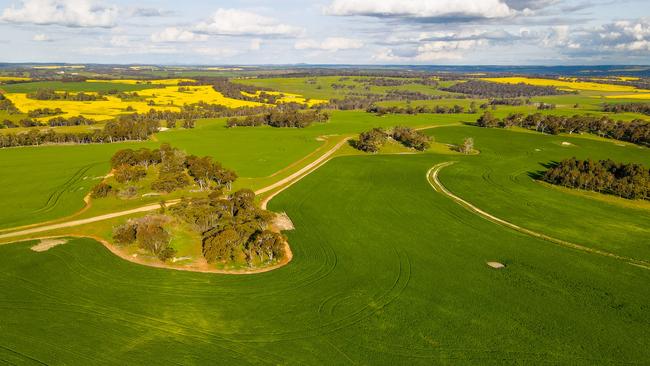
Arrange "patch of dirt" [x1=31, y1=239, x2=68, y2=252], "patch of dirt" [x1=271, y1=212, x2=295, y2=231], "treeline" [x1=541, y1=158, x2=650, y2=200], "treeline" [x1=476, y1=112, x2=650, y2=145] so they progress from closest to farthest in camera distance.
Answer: "patch of dirt" [x1=31, y1=239, x2=68, y2=252]
"patch of dirt" [x1=271, y1=212, x2=295, y2=231]
"treeline" [x1=541, y1=158, x2=650, y2=200]
"treeline" [x1=476, y1=112, x2=650, y2=145]

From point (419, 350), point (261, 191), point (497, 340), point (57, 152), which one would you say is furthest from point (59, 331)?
point (57, 152)

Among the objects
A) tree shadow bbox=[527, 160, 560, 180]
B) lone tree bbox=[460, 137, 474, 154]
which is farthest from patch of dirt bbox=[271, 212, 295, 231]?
lone tree bbox=[460, 137, 474, 154]

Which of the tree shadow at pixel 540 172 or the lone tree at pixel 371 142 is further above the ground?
the lone tree at pixel 371 142

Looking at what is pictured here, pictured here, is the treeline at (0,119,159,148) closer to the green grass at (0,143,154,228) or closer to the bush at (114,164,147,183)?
the green grass at (0,143,154,228)

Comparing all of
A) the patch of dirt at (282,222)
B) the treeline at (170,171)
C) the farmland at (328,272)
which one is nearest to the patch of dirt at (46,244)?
the farmland at (328,272)

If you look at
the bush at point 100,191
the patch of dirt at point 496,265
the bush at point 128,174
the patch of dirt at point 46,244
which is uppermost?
the bush at point 128,174

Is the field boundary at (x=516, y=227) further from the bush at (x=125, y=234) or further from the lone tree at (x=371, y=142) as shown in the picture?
the bush at (x=125, y=234)

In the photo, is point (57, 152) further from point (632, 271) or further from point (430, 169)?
point (632, 271)
